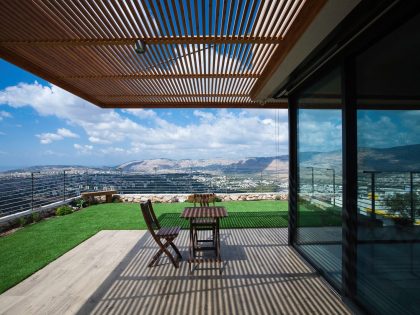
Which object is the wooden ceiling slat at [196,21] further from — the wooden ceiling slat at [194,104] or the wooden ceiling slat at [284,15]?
the wooden ceiling slat at [194,104]

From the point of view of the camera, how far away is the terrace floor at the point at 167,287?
10.3 ft

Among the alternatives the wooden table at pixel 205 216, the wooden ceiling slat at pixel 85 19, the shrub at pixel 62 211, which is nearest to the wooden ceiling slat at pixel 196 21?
the wooden ceiling slat at pixel 85 19

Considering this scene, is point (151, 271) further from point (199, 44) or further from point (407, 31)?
point (407, 31)

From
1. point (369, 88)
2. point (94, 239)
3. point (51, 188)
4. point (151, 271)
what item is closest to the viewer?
point (369, 88)

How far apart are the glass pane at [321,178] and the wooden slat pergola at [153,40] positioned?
817 mm

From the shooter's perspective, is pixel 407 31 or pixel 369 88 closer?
pixel 407 31

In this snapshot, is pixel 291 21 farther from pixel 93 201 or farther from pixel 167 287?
pixel 93 201

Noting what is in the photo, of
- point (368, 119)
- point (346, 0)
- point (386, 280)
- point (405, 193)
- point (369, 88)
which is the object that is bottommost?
point (386, 280)

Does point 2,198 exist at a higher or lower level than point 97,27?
lower

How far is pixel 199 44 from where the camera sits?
3.54 m

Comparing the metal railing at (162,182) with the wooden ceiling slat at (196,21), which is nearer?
the wooden ceiling slat at (196,21)

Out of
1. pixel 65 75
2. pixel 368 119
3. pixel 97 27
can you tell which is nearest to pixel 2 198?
pixel 65 75

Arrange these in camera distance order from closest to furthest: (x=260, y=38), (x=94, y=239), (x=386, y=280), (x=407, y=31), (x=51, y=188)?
(x=407, y=31), (x=386, y=280), (x=260, y=38), (x=94, y=239), (x=51, y=188)

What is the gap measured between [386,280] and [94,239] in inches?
206
